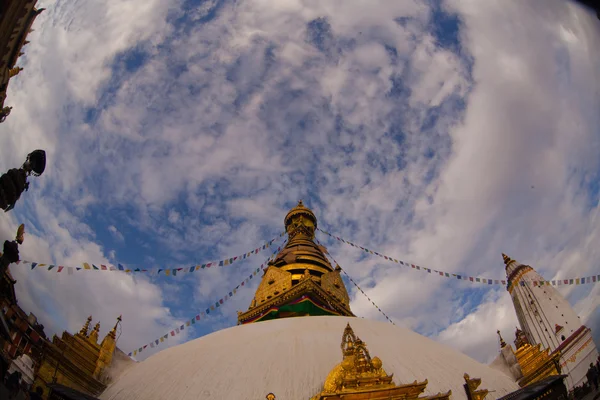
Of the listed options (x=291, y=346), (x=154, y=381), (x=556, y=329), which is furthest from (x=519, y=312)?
(x=154, y=381)

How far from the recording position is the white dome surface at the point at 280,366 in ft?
19.8

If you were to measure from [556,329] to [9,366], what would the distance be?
889 inches

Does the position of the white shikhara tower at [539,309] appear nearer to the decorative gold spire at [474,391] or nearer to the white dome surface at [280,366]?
the white dome surface at [280,366]

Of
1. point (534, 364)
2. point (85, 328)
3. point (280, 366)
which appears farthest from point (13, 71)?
point (534, 364)

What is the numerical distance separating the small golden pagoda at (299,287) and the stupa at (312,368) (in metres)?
4.83

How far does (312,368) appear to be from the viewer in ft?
20.8

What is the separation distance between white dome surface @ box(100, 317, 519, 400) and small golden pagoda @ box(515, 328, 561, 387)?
321 mm

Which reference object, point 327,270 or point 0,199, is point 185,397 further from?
point 327,270

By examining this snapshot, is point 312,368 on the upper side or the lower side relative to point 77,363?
lower

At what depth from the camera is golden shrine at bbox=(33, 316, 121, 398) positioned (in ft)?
23.0

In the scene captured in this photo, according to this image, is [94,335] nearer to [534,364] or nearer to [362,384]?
[362,384]

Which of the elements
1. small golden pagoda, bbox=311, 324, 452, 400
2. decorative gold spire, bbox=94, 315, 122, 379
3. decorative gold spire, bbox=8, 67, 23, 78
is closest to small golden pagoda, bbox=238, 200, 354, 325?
decorative gold spire, bbox=94, 315, 122, 379

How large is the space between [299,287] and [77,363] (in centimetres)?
781

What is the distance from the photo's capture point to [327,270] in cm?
1731
